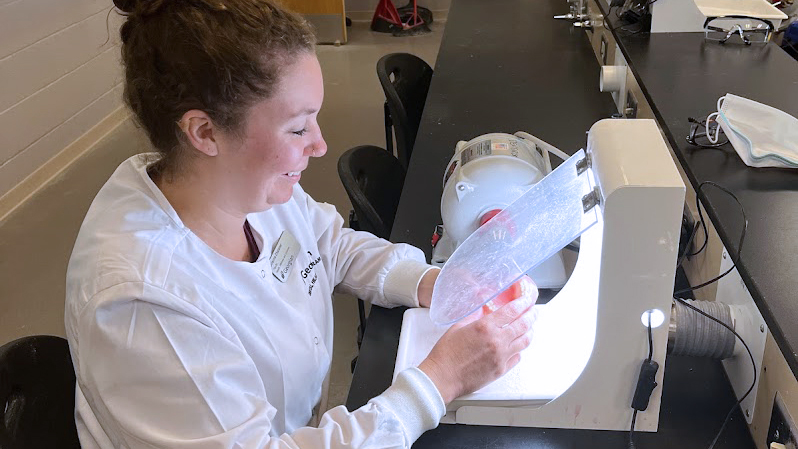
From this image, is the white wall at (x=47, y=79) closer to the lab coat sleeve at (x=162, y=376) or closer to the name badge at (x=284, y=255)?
the name badge at (x=284, y=255)

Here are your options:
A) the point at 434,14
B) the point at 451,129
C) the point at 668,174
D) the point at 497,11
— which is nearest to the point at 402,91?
the point at 451,129

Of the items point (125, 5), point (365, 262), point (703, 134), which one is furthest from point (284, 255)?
point (703, 134)

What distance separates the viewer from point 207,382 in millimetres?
859

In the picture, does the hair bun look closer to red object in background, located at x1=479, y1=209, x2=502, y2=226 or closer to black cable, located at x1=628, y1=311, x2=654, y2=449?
red object in background, located at x1=479, y1=209, x2=502, y2=226

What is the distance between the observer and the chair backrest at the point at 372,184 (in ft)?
5.38

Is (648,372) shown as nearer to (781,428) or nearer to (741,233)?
(781,428)

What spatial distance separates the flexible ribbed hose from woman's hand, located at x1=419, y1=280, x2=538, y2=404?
0.21 m

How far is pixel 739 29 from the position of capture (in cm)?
196

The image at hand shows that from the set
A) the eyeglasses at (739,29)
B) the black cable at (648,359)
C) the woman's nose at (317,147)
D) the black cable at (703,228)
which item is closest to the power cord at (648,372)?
the black cable at (648,359)

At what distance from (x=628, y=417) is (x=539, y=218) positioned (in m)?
0.29

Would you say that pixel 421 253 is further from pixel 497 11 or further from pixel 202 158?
pixel 497 11

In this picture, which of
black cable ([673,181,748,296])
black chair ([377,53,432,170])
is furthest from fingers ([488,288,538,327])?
black chair ([377,53,432,170])

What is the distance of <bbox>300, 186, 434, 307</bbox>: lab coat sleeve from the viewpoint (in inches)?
49.2

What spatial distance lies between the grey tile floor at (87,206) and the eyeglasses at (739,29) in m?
1.41
